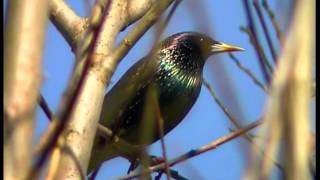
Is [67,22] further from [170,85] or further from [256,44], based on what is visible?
[170,85]

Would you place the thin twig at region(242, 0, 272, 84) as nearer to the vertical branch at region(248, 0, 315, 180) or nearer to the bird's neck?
the vertical branch at region(248, 0, 315, 180)

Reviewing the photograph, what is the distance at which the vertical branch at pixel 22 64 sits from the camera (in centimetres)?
80

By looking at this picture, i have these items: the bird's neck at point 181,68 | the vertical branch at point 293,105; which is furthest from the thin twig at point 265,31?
the bird's neck at point 181,68

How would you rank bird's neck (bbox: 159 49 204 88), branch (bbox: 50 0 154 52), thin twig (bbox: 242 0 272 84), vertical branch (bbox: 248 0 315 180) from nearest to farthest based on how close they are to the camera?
vertical branch (bbox: 248 0 315 180), thin twig (bbox: 242 0 272 84), branch (bbox: 50 0 154 52), bird's neck (bbox: 159 49 204 88)

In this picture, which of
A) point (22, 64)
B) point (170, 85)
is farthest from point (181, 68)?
point (22, 64)

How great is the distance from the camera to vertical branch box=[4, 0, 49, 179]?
2.63 feet

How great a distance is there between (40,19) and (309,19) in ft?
1.03

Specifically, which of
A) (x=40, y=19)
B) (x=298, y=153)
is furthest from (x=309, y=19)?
(x=40, y=19)

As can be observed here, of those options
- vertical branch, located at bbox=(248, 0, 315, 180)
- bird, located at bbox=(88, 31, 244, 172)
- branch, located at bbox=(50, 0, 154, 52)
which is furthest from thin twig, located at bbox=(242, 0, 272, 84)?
bird, located at bbox=(88, 31, 244, 172)

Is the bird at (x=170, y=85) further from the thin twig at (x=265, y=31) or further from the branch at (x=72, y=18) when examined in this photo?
the thin twig at (x=265, y=31)

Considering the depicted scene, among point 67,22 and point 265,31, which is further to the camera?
point 67,22

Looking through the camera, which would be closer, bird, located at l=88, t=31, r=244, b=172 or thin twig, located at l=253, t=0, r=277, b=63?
thin twig, located at l=253, t=0, r=277, b=63

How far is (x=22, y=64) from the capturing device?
31.8 inches

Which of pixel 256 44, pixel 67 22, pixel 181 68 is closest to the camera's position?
pixel 256 44
